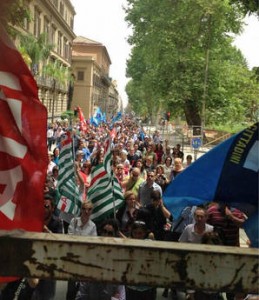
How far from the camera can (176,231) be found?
670cm

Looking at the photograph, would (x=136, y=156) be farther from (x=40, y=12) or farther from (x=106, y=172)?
(x=40, y=12)

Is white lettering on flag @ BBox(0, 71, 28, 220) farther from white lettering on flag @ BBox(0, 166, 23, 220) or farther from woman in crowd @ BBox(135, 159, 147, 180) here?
woman in crowd @ BBox(135, 159, 147, 180)

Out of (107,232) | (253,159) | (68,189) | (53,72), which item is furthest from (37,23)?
(253,159)

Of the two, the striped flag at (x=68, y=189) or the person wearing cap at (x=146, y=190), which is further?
the person wearing cap at (x=146, y=190)

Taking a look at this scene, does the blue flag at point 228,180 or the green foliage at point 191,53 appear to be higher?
the green foliage at point 191,53

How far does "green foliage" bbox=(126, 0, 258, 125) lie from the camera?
3241cm

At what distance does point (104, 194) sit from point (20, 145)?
450cm

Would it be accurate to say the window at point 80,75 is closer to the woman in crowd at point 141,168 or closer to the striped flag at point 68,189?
the woman in crowd at point 141,168

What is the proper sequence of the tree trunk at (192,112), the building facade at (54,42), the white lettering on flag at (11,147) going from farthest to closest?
the building facade at (54,42) → the tree trunk at (192,112) → the white lettering on flag at (11,147)

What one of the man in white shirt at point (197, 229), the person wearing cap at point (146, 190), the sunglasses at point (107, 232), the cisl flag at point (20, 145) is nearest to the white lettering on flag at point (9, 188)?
the cisl flag at point (20, 145)

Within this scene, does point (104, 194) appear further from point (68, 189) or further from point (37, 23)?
point (37, 23)

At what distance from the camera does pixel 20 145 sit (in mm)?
2619

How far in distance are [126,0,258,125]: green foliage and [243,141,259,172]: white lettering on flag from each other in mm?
29272

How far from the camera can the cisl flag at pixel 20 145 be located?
2.52 metres
